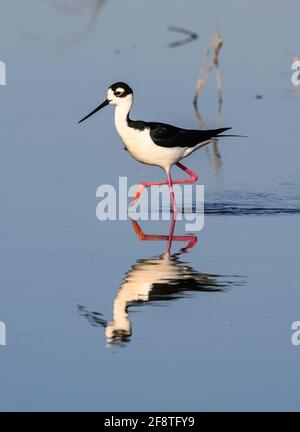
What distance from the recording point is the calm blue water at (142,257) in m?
6.84

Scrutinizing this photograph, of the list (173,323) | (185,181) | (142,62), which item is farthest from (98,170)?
(142,62)

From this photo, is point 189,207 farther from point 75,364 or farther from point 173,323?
point 75,364

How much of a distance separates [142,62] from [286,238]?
9824 millimetres

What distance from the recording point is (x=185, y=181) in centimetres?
1222

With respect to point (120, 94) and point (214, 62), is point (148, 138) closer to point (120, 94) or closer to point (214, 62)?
point (120, 94)

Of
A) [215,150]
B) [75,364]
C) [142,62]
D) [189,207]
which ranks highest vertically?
[142,62]

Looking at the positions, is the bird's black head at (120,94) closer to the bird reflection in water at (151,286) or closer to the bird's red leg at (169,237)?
the bird's red leg at (169,237)

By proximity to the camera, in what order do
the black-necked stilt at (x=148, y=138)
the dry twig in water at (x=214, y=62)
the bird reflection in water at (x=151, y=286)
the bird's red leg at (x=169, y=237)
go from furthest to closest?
the dry twig in water at (x=214, y=62) < the black-necked stilt at (x=148, y=138) < the bird's red leg at (x=169, y=237) < the bird reflection in water at (x=151, y=286)

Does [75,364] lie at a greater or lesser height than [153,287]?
lesser

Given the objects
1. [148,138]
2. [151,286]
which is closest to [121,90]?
[148,138]

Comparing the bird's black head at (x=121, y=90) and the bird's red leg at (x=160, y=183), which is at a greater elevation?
the bird's black head at (x=121, y=90)

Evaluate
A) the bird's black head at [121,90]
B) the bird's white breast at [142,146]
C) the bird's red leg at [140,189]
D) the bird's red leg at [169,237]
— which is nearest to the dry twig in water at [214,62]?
the bird's black head at [121,90]

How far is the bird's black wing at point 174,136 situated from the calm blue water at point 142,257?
451 mm

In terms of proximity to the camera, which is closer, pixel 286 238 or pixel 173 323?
pixel 173 323
